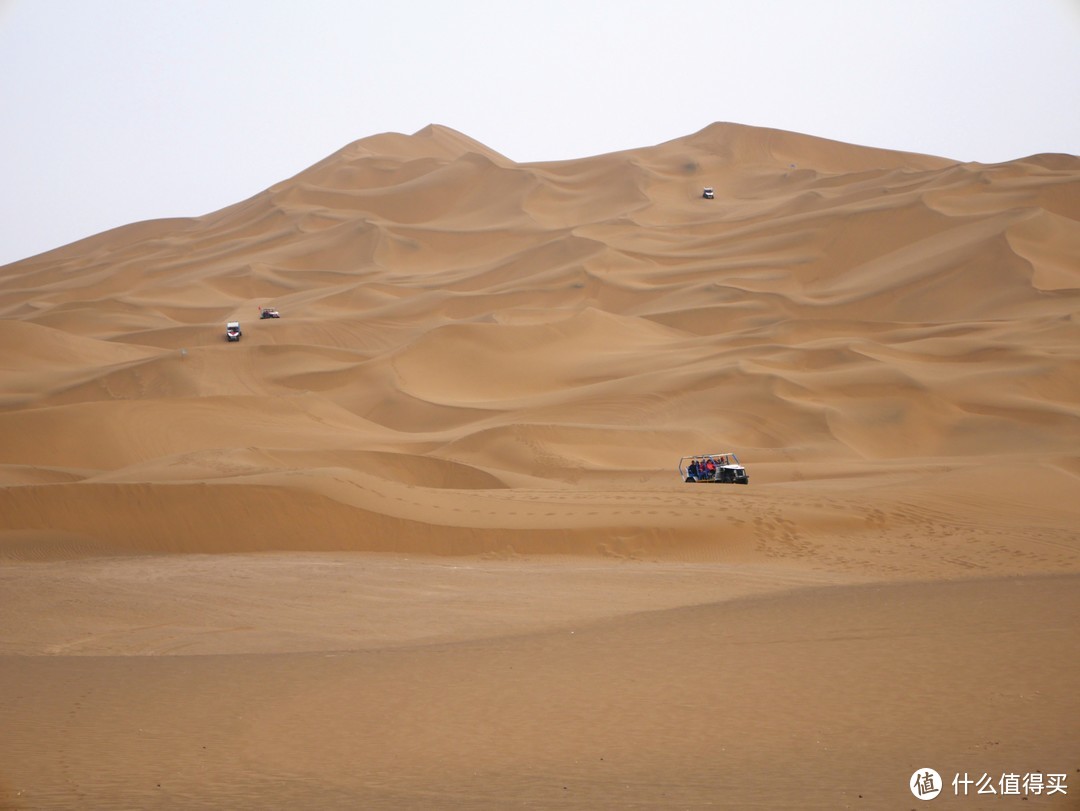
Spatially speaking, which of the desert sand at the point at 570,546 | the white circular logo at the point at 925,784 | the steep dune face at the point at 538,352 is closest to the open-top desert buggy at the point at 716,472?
the desert sand at the point at 570,546

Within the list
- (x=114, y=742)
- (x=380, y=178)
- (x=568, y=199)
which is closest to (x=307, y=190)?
(x=380, y=178)

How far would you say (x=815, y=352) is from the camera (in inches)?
1283

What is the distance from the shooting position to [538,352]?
37.2 m

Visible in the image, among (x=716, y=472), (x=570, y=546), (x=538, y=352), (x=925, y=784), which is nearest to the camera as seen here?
(x=925, y=784)

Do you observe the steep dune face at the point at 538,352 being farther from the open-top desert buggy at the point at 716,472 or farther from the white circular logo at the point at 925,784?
the white circular logo at the point at 925,784

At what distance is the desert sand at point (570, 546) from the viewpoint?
685cm

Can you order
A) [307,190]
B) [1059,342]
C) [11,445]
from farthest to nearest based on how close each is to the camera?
1. [307,190]
2. [1059,342]
3. [11,445]

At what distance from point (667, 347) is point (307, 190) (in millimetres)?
43750

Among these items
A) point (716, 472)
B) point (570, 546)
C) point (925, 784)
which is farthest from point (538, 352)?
point (925, 784)

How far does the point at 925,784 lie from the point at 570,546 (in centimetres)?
1011

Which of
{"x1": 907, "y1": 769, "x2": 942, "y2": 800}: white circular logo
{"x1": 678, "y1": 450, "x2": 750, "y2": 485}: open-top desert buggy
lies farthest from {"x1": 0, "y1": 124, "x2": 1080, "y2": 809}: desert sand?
{"x1": 678, "y1": 450, "x2": 750, "y2": 485}: open-top desert buggy

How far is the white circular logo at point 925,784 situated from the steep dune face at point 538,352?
9.83m

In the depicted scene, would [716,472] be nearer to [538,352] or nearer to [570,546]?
[570,546]

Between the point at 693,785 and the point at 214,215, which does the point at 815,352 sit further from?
the point at 214,215
